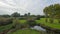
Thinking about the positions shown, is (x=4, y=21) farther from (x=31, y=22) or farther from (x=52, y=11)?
(x=52, y=11)

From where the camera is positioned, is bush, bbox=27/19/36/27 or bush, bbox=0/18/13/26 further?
bush, bbox=27/19/36/27

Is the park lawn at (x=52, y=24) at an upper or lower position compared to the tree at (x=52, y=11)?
lower

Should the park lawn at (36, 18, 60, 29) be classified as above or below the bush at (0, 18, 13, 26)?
below

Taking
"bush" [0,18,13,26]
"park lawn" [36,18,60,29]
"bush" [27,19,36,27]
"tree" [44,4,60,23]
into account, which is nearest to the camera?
"bush" [0,18,13,26]

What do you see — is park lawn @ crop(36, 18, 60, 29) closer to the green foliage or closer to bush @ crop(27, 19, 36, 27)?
bush @ crop(27, 19, 36, 27)

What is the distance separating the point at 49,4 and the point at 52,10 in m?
0.33

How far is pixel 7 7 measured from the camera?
6.31 metres

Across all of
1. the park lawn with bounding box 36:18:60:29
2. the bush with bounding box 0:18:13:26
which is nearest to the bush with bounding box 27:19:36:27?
the park lawn with bounding box 36:18:60:29

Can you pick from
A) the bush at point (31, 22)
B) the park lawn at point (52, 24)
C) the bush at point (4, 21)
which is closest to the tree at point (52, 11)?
the park lawn at point (52, 24)

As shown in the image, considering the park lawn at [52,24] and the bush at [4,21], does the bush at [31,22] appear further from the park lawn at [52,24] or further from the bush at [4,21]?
the bush at [4,21]

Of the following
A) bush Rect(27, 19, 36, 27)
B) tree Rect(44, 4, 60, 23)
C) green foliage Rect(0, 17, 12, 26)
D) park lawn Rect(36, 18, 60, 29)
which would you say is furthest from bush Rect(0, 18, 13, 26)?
tree Rect(44, 4, 60, 23)

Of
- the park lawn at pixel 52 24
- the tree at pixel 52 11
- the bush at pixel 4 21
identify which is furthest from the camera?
the tree at pixel 52 11

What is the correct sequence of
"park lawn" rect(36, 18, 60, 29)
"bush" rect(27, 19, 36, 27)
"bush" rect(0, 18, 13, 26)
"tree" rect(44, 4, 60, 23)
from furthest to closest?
"tree" rect(44, 4, 60, 23) < "park lawn" rect(36, 18, 60, 29) < "bush" rect(27, 19, 36, 27) < "bush" rect(0, 18, 13, 26)

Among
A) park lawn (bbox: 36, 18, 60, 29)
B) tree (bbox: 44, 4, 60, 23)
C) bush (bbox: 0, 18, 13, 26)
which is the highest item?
tree (bbox: 44, 4, 60, 23)
